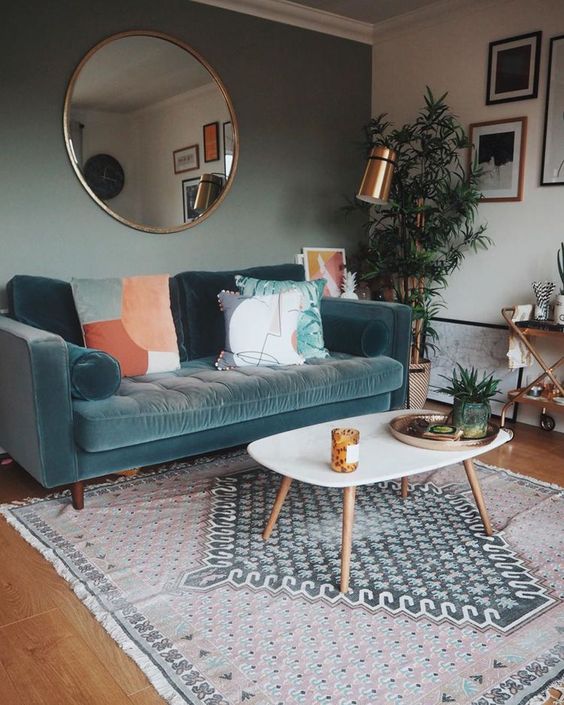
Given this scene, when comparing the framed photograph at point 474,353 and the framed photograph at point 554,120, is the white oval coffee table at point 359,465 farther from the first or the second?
the framed photograph at point 554,120

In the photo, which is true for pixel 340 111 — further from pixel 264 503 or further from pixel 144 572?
pixel 144 572

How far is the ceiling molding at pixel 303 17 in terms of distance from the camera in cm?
370

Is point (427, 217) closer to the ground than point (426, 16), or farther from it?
closer to the ground

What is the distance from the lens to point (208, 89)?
11.9 ft

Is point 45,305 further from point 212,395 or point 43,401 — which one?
point 212,395

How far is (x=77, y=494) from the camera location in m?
2.45

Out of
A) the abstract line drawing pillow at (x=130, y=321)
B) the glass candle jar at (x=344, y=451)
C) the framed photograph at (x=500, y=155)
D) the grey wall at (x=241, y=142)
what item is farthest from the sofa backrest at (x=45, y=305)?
the framed photograph at (x=500, y=155)

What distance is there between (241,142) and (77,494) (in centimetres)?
235

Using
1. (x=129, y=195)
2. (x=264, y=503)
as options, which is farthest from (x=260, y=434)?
(x=129, y=195)

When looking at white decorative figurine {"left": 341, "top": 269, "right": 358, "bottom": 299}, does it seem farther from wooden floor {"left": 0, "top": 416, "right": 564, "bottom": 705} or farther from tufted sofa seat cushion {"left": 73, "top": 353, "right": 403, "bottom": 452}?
wooden floor {"left": 0, "top": 416, "right": 564, "bottom": 705}

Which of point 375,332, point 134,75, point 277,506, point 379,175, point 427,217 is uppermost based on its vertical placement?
point 134,75

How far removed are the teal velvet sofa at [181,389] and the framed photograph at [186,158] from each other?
2.25 ft

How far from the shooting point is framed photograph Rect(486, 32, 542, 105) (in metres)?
3.46

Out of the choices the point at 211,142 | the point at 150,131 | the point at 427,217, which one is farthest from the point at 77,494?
the point at 427,217
